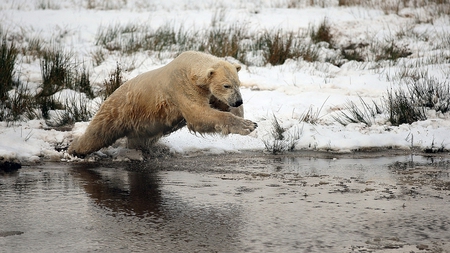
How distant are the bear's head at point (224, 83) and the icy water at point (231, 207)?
0.76 metres

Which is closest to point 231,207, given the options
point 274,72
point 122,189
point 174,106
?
point 122,189

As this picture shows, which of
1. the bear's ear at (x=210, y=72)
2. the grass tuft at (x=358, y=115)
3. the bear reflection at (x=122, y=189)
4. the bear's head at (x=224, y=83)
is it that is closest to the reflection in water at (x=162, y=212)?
the bear reflection at (x=122, y=189)

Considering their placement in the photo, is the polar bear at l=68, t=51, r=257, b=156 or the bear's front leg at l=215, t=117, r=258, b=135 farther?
the polar bear at l=68, t=51, r=257, b=156

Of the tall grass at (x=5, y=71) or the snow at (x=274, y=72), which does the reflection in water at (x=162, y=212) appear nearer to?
the snow at (x=274, y=72)

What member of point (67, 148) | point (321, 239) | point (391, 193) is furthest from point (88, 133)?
point (321, 239)

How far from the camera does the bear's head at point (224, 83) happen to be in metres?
6.65

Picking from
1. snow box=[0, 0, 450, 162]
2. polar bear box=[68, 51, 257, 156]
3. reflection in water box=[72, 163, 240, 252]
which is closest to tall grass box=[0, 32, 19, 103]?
snow box=[0, 0, 450, 162]

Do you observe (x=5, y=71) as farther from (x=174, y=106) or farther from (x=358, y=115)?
(x=358, y=115)

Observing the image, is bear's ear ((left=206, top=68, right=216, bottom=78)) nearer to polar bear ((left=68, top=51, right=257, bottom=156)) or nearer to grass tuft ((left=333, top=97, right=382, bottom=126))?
polar bear ((left=68, top=51, right=257, bottom=156))

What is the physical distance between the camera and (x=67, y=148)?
8.23m

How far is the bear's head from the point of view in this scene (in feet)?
21.8

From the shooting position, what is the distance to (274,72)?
12812 millimetres

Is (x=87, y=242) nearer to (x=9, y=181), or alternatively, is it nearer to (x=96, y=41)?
(x=9, y=181)

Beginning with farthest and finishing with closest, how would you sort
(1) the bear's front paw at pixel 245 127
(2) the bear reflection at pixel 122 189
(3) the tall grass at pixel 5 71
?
(3) the tall grass at pixel 5 71 → (1) the bear's front paw at pixel 245 127 → (2) the bear reflection at pixel 122 189
